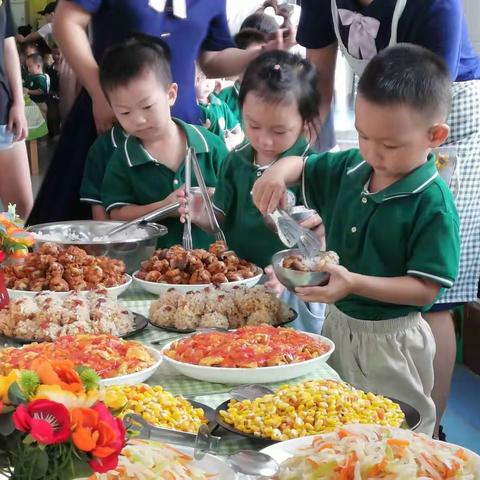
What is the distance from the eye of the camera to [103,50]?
2.74 m

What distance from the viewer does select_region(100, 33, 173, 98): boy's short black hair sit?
252cm

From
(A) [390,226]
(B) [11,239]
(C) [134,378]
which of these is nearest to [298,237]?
(A) [390,226]

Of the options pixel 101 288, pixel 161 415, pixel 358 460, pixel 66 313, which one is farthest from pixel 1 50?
pixel 358 460

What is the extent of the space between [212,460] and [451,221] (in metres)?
0.89

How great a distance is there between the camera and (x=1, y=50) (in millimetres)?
3342

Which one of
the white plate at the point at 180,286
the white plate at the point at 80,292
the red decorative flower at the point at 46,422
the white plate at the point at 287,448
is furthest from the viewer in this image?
the white plate at the point at 180,286

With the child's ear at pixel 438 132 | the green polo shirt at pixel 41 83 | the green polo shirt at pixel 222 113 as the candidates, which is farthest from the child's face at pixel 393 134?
the green polo shirt at pixel 41 83

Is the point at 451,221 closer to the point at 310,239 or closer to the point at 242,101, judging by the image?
the point at 310,239

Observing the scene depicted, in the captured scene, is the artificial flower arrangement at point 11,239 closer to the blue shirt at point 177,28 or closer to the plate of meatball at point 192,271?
the plate of meatball at point 192,271

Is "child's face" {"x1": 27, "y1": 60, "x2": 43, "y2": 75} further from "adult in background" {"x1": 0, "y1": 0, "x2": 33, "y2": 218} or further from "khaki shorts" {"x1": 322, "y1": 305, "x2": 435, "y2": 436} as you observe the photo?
"khaki shorts" {"x1": 322, "y1": 305, "x2": 435, "y2": 436}

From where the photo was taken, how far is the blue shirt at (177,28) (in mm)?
2635

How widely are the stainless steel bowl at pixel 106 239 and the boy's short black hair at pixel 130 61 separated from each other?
461mm

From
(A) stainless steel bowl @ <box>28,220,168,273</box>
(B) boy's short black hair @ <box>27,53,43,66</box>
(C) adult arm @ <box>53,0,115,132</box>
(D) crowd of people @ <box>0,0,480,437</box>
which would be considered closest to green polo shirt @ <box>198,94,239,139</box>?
(D) crowd of people @ <box>0,0,480,437</box>

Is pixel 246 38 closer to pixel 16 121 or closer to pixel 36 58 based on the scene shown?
pixel 16 121
